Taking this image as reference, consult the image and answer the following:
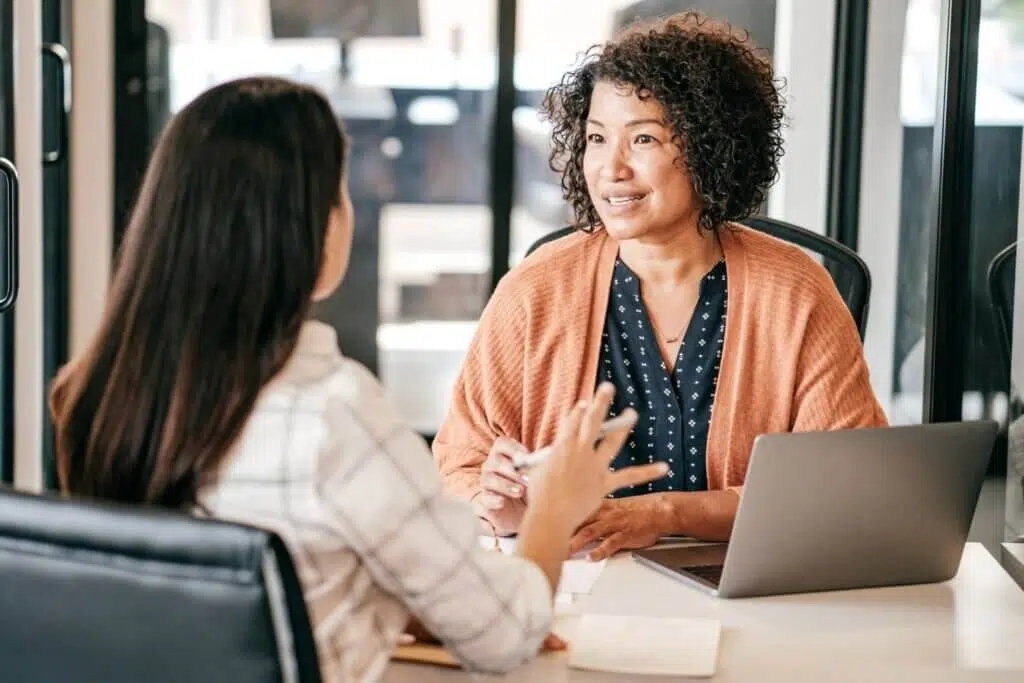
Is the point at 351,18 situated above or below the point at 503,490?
above

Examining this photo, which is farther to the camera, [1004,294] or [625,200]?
[1004,294]

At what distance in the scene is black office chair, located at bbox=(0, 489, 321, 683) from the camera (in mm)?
907

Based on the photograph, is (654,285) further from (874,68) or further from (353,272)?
(353,272)

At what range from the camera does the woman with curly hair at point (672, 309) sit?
1.88 metres

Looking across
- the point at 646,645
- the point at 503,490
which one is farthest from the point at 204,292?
the point at 503,490

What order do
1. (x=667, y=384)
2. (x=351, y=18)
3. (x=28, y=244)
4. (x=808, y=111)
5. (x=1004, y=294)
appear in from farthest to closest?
(x=351, y=18), (x=808, y=111), (x=28, y=244), (x=1004, y=294), (x=667, y=384)

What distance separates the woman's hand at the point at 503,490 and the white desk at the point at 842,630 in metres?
0.13

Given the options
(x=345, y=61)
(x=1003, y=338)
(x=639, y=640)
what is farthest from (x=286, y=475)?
(x=345, y=61)

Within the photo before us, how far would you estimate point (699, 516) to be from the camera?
172cm

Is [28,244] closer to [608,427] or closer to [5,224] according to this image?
[5,224]

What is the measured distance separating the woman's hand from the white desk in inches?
5.3

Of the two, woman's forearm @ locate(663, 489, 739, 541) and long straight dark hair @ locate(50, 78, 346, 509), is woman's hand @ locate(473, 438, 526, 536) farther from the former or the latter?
long straight dark hair @ locate(50, 78, 346, 509)

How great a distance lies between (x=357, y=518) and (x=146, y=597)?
189mm

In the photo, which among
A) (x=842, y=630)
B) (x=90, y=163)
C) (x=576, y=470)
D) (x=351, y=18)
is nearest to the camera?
(x=576, y=470)
